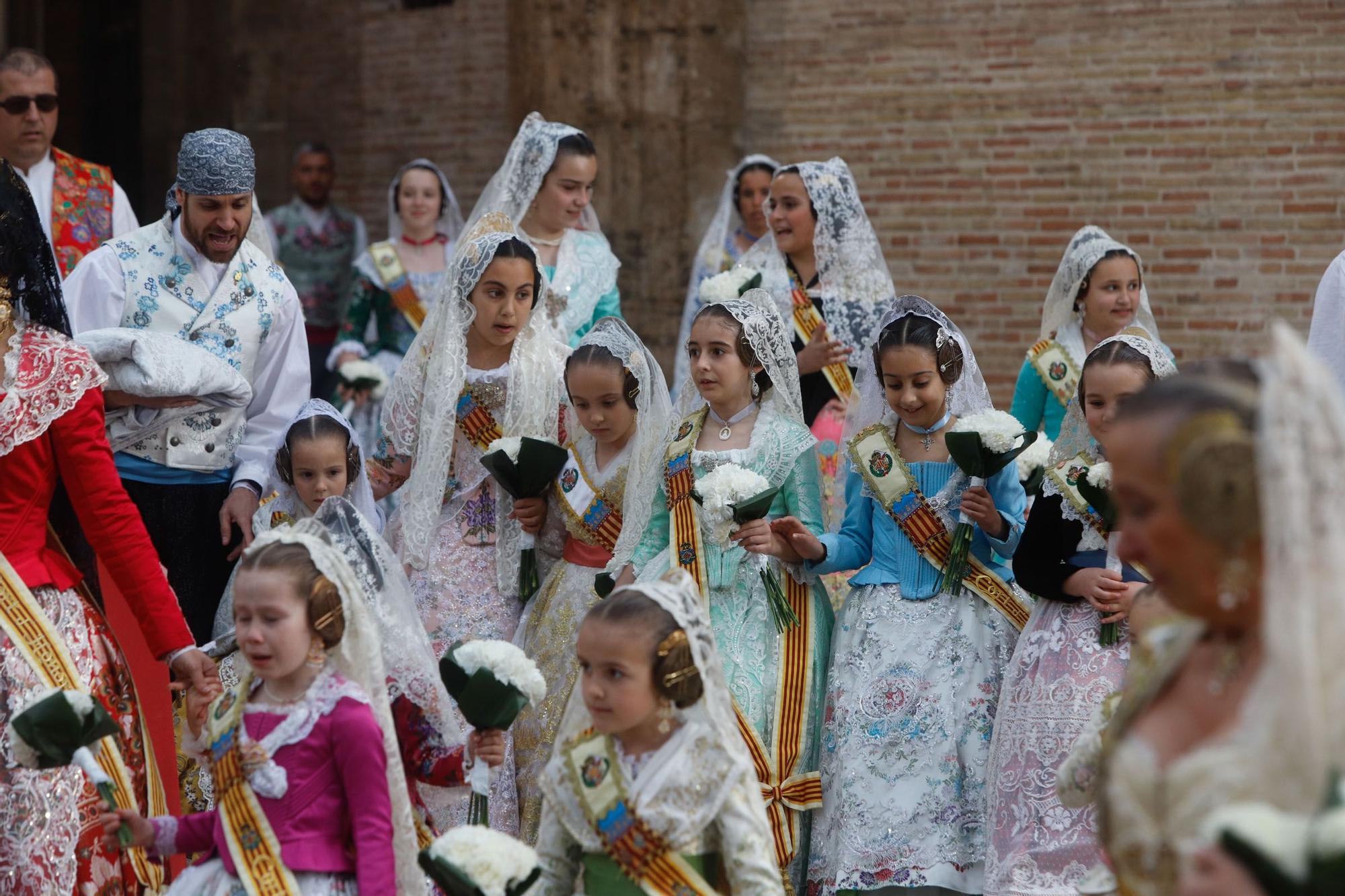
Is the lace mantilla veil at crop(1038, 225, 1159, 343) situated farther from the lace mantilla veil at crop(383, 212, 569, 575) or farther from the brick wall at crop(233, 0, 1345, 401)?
the brick wall at crop(233, 0, 1345, 401)

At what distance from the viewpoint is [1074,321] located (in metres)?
7.04

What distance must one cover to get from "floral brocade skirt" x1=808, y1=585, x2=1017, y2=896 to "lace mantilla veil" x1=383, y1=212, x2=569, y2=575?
4.21ft

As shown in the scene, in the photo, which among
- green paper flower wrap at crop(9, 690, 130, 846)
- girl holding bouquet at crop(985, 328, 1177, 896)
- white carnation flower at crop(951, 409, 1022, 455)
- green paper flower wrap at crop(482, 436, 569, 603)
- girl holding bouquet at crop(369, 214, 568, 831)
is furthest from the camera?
girl holding bouquet at crop(369, 214, 568, 831)

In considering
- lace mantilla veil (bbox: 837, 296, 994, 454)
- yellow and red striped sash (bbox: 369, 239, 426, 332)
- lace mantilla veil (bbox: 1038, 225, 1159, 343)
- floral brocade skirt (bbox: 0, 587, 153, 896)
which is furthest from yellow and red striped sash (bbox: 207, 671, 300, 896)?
yellow and red striped sash (bbox: 369, 239, 426, 332)

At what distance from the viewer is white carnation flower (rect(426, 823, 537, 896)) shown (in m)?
3.38

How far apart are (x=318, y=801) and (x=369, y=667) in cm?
32

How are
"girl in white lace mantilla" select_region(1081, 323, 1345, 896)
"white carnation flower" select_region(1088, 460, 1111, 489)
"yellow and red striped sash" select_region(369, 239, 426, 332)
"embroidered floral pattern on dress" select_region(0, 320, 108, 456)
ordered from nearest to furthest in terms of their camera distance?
"girl in white lace mantilla" select_region(1081, 323, 1345, 896) → "embroidered floral pattern on dress" select_region(0, 320, 108, 456) → "white carnation flower" select_region(1088, 460, 1111, 489) → "yellow and red striped sash" select_region(369, 239, 426, 332)

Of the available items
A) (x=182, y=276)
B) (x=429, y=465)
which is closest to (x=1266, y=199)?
(x=429, y=465)

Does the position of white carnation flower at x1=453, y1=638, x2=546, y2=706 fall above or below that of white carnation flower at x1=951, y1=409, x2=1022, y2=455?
below

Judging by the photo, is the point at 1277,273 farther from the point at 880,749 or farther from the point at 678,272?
the point at 880,749

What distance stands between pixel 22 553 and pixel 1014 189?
23.3 feet

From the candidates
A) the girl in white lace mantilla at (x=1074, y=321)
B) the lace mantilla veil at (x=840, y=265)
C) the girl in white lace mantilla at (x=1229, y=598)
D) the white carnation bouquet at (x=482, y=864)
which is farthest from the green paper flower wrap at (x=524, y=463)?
the girl in white lace mantilla at (x=1229, y=598)

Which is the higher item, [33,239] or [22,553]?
[33,239]

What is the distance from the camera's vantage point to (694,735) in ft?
12.5
